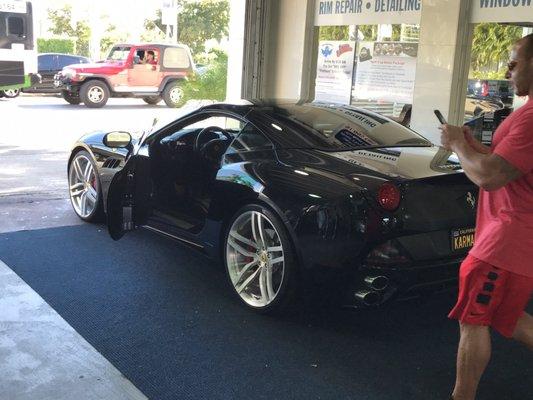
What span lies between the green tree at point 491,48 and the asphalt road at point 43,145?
3.83m

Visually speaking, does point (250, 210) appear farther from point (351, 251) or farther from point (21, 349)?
point (21, 349)

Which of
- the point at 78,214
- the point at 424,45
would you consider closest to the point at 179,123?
the point at 78,214

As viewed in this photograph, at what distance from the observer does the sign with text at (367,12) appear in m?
8.52

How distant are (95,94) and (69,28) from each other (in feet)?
85.6

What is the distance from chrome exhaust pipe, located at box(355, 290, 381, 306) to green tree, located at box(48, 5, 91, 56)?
41.1 m

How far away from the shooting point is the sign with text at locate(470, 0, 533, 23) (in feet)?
23.2

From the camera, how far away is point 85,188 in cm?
610

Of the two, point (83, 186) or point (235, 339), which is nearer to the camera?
point (235, 339)

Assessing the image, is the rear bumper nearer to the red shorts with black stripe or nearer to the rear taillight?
the rear taillight

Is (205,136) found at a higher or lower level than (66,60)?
lower

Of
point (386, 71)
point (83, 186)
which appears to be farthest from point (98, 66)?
point (83, 186)

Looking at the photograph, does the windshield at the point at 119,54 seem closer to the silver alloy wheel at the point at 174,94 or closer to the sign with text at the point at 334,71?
the silver alloy wheel at the point at 174,94

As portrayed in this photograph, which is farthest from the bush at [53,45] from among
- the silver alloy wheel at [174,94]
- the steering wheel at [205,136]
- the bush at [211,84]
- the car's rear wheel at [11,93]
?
the steering wheel at [205,136]

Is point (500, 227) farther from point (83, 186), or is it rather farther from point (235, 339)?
point (83, 186)
